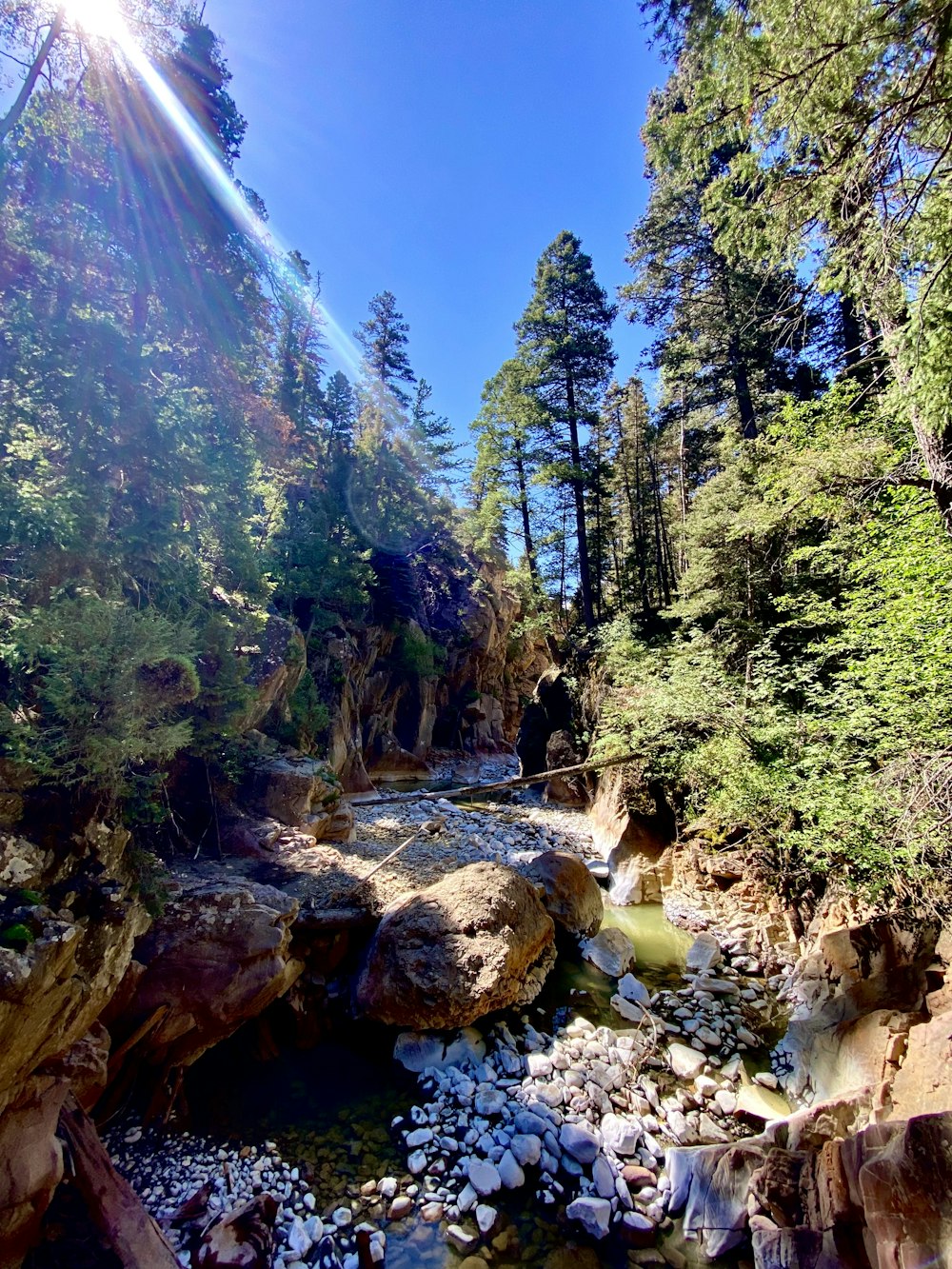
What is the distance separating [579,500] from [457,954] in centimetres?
1508

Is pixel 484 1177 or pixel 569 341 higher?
pixel 569 341

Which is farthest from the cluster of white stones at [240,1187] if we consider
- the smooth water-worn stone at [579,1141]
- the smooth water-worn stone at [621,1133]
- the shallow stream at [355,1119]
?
the smooth water-worn stone at [621,1133]

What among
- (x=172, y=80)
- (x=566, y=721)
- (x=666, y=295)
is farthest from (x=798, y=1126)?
(x=666, y=295)

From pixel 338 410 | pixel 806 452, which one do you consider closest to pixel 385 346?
pixel 338 410

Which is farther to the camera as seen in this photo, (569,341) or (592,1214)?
(569,341)

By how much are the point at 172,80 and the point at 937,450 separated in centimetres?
1149

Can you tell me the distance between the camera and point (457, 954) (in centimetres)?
599

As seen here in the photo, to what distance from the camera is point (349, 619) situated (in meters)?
20.2

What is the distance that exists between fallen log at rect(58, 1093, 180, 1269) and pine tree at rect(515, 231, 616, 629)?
16.3m

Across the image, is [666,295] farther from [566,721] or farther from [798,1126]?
[798,1126]

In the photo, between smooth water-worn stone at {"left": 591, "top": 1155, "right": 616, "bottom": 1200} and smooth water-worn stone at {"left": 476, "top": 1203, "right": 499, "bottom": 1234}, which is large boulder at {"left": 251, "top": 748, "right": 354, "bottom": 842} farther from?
smooth water-worn stone at {"left": 591, "top": 1155, "right": 616, "bottom": 1200}

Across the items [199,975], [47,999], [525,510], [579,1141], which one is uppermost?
[525,510]

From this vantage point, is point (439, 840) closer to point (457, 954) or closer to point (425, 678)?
point (457, 954)

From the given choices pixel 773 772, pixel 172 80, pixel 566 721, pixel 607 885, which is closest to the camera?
pixel 773 772
